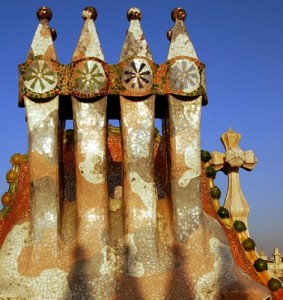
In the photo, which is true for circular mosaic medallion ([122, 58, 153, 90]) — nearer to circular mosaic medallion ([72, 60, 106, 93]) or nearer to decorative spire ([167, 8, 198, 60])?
circular mosaic medallion ([72, 60, 106, 93])

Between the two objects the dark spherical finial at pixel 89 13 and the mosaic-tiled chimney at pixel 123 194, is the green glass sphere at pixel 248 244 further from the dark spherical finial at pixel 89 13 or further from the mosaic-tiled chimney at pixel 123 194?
the dark spherical finial at pixel 89 13

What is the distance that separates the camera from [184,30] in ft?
32.0

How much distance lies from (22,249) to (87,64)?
3367 millimetres

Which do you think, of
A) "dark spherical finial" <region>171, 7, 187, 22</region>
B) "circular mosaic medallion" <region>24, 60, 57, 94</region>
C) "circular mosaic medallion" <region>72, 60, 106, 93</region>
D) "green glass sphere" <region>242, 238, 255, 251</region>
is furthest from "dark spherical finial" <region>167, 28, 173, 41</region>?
"green glass sphere" <region>242, 238, 255, 251</region>

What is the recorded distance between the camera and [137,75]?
9164 millimetres

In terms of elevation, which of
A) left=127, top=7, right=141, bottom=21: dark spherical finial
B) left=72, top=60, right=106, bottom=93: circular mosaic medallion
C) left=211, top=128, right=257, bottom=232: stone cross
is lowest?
left=211, top=128, right=257, bottom=232: stone cross

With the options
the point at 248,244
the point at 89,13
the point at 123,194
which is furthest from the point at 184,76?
the point at 248,244

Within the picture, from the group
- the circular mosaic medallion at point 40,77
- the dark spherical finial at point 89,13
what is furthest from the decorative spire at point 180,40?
the circular mosaic medallion at point 40,77

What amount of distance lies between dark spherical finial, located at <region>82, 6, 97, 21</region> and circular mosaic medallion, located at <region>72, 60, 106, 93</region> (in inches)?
43.7

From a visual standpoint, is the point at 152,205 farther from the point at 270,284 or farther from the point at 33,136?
the point at 270,284

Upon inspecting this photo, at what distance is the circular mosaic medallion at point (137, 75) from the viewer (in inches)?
359

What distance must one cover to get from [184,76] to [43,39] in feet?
8.60

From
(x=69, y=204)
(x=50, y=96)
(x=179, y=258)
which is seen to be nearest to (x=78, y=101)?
(x=50, y=96)

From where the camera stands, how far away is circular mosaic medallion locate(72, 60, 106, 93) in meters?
8.98
